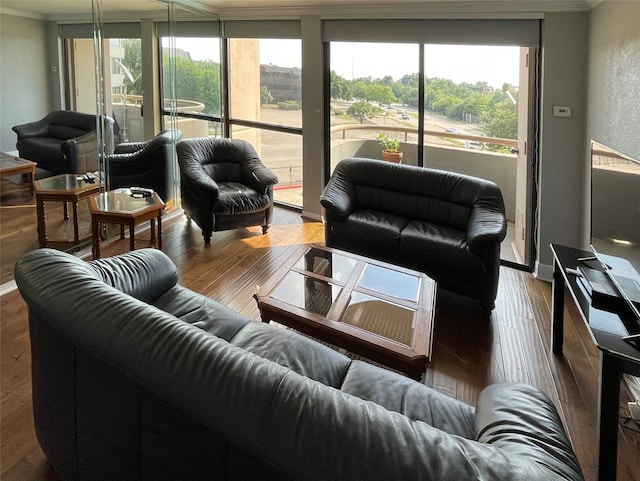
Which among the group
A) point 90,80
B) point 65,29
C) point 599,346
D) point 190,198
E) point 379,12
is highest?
point 379,12

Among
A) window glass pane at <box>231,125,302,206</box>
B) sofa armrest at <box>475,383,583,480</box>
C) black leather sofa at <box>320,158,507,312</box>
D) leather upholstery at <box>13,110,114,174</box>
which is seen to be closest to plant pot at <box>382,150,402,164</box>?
black leather sofa at <box>320,158,507,312</box>

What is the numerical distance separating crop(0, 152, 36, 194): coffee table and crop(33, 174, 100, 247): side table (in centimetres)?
9

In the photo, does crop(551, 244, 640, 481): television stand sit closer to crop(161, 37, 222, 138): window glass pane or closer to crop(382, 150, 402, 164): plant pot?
crop(382, 150, 402, 164): plant pot

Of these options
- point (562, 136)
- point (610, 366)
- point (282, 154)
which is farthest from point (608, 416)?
point (282, 154)

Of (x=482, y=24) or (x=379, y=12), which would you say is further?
(x=379, y=12)

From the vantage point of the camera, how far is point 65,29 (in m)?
3.77

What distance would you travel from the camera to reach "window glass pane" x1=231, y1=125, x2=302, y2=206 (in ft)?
19.6

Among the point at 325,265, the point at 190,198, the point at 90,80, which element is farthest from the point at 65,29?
the point at 325,265

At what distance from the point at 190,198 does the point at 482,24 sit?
3.24 metres

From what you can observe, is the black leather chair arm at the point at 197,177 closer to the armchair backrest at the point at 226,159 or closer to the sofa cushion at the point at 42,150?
the armchair backrest at the point at 226,159

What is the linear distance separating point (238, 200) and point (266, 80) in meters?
1.93

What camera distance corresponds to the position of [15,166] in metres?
3.61

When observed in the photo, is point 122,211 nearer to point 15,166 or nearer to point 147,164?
point 15,166

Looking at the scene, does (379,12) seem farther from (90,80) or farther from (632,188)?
(632,188)
